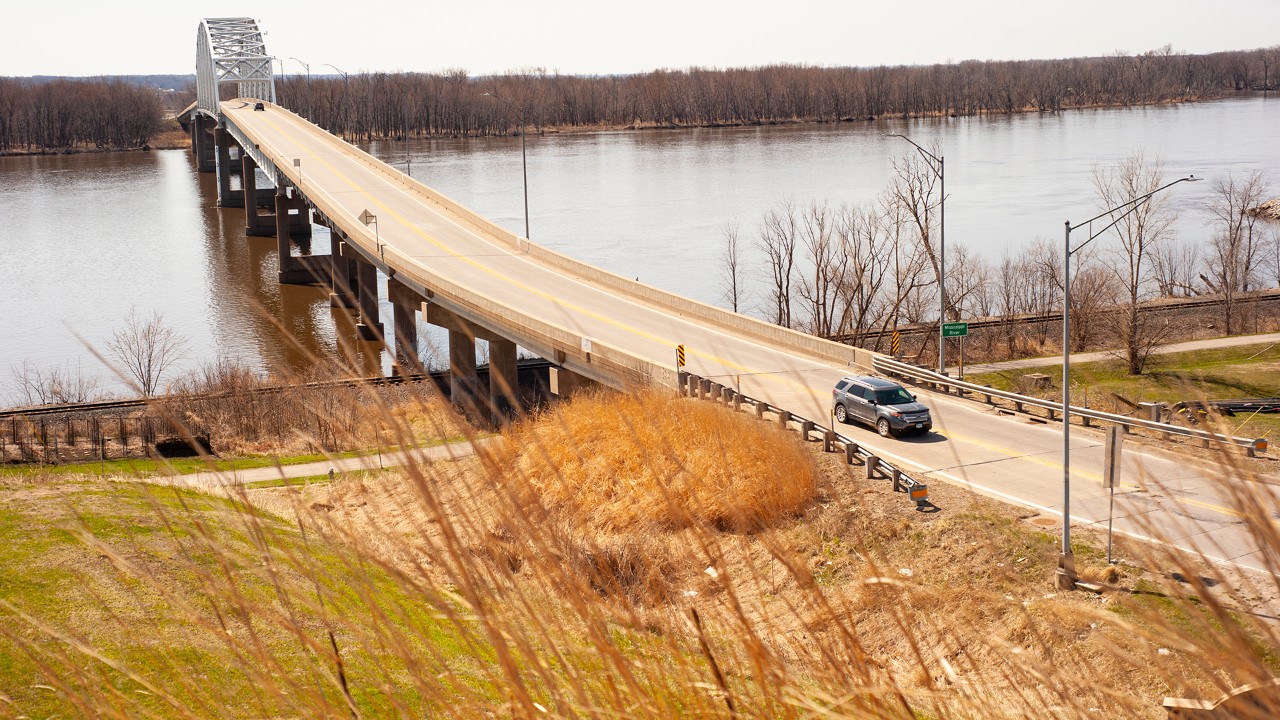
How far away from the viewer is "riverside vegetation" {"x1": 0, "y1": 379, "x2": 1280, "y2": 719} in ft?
7.60

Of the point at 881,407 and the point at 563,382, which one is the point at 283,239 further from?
the point at 881,407

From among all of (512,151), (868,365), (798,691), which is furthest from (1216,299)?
(512,151)

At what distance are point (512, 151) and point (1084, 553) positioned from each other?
387 feet

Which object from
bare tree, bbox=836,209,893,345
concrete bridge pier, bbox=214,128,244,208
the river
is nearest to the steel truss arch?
concrete bridge pier, bbox=214,128,244,208

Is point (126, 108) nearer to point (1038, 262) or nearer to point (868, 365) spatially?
point (1038, 262)

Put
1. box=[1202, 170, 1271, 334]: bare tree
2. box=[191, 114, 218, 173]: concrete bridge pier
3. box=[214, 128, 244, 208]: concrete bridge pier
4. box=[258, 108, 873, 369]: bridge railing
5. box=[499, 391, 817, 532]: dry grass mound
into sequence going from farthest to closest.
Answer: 1. box=[191, 114, 218, 173]: concrete bridge pier
2. box=[214, 128, 244, 208]: concrete bridge pier
3. box=[1202, 170, 1271, 334]: bare tree
4. box=[258, 108, 873, 369]: bridge railing
5. box=[499, 391, 817, 532]: dry grass mound

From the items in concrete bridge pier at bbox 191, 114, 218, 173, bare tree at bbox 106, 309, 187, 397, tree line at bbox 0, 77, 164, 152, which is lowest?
bare tree at bbox 106, 309, 187, 397

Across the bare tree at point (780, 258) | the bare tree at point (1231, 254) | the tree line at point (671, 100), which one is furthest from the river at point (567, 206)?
the tree line at point (671, 100)

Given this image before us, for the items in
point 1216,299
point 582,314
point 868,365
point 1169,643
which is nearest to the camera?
point 1169,643

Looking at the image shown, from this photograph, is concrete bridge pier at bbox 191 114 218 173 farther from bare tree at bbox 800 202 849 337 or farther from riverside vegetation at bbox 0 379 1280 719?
riverside vegetation at bbox 0 379 1280 719

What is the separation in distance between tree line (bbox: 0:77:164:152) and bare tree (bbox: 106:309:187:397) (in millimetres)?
116961

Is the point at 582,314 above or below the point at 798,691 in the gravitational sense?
below

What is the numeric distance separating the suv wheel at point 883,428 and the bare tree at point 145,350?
2603 centimetres

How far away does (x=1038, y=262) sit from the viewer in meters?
52.6
